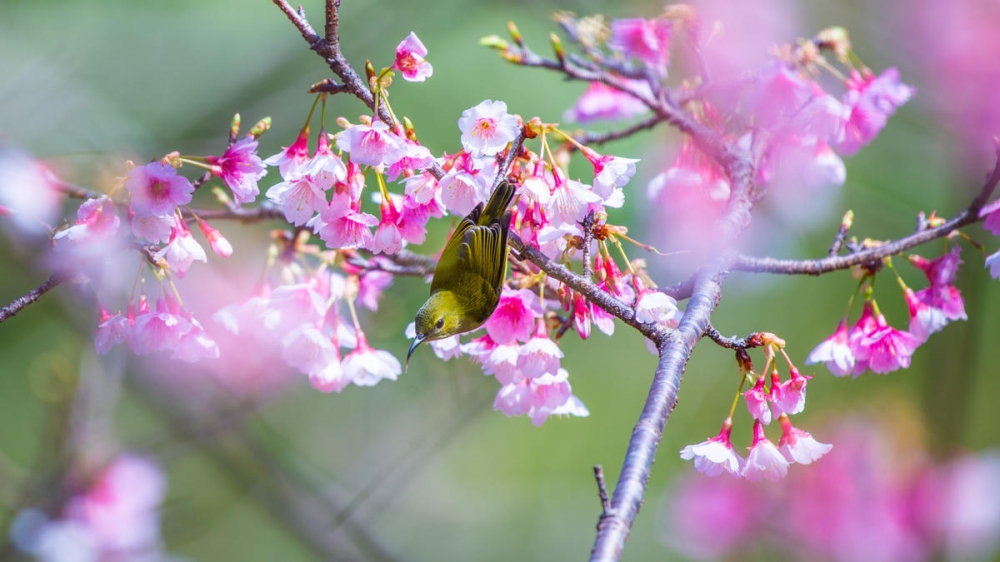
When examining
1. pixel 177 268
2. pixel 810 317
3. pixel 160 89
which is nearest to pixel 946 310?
pixel 177 268

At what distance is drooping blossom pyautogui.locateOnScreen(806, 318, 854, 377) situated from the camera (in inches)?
33.3

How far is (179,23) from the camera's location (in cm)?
306

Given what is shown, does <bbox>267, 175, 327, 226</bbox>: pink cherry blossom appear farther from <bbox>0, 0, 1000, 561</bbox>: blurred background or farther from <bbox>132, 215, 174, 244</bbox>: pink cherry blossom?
<bbox>0, 0, 1000, 561</bbox>: blurred background

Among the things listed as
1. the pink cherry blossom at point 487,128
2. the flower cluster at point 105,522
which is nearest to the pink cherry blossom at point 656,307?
the pink cherry blossom at point 487,128

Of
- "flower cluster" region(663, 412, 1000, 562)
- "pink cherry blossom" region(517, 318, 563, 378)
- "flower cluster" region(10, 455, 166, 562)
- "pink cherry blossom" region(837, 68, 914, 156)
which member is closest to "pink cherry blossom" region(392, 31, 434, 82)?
"pink cherry blossom" region(517, 318, 563, 378)

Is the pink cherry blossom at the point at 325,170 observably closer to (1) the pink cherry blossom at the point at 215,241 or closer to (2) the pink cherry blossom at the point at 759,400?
(1) the pink cherry blossom at the point at 215,241

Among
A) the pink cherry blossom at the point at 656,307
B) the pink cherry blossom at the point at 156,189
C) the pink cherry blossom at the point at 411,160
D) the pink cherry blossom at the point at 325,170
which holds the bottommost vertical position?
the pink cherry blossom at the point at 156,189

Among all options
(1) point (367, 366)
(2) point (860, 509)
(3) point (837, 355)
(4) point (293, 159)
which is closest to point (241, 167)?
(4) point (293, 159)

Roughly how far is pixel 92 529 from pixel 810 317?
2.60m

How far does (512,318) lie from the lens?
789 mm

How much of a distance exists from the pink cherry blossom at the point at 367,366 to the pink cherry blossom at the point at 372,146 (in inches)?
11.2

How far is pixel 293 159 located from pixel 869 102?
2.50ft

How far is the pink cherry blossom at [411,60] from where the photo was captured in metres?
0.68

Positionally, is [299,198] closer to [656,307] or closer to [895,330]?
[656,307]
